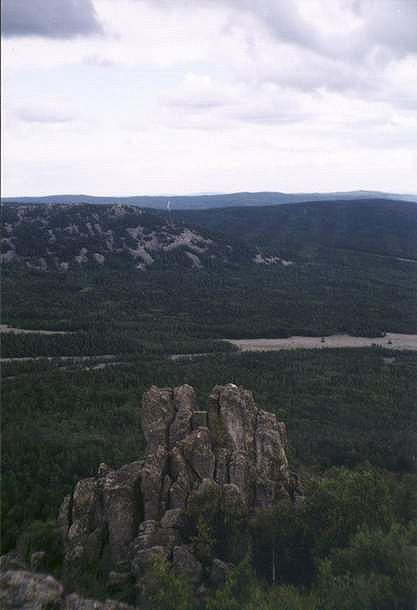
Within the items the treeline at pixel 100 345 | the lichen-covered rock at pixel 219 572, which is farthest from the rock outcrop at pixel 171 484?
the treeline at pixel 100 345

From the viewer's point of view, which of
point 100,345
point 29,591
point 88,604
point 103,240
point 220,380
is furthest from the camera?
point 103,240

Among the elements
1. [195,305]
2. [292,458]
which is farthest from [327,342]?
[292,458]

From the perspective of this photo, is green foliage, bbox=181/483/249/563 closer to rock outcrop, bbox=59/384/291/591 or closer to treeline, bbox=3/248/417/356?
rock outcrop, bbox=59/384/291/591

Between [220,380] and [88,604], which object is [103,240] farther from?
[88,604]

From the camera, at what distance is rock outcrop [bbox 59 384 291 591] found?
732 inches

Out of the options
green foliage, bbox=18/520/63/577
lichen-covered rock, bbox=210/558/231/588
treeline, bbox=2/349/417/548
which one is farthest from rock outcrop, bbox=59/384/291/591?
treeline, bbox=2/349/417/548

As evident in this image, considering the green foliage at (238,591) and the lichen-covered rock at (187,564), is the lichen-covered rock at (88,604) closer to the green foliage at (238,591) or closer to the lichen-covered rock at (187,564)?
the lichen-covered rock at (187,564)

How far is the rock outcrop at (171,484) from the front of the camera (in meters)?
18.6

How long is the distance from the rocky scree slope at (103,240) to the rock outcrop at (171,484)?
84.4 metres

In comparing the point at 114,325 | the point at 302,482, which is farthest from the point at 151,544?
the point at 114,325

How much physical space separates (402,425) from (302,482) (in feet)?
55.4

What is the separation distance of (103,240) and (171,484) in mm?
101397

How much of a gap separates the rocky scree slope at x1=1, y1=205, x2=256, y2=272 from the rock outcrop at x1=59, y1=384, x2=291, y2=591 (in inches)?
3322

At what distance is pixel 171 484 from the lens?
66.8 feet
